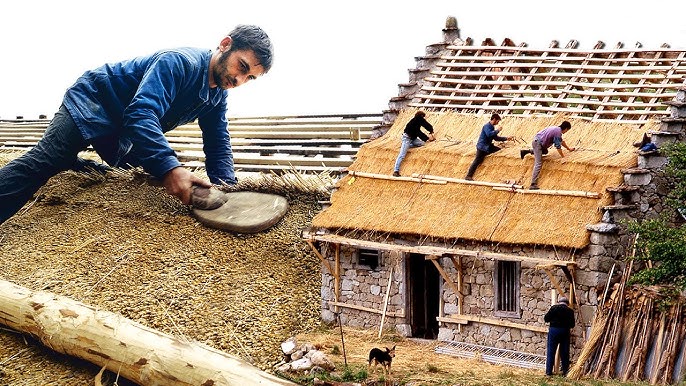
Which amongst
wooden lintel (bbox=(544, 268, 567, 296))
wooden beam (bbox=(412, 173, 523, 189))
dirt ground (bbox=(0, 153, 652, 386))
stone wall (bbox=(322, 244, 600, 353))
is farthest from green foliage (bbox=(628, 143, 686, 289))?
wooden beam (bbox=(412, 173, 523, 189))

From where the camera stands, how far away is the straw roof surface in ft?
88.2

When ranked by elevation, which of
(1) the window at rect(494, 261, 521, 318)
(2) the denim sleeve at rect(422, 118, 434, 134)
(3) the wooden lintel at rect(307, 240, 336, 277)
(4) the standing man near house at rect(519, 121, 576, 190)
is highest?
(2) the denim sleeve at rect(422, 118, 434, 134)

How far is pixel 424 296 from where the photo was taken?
29.1 m

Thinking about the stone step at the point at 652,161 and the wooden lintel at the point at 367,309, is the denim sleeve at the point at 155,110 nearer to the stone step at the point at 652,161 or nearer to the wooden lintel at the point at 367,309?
the wooden lintel at the point at 367,309

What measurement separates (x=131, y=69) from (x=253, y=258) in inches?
209

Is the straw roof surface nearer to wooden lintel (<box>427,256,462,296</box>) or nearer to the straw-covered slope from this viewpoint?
wooden lintel (<box>427,256,462,296</box>)

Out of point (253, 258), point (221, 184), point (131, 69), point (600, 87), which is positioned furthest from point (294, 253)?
point (600, 87)

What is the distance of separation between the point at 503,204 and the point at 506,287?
5.53 ft

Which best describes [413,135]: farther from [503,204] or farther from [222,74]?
[222,74]

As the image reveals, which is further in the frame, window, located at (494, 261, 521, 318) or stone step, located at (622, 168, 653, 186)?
window, located at (494, 261, 521, 318)

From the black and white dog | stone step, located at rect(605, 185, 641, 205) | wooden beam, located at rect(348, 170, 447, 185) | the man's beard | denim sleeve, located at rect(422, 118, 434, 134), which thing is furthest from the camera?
the man's beard

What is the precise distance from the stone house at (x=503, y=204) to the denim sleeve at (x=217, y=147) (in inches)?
154

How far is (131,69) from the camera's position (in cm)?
3161

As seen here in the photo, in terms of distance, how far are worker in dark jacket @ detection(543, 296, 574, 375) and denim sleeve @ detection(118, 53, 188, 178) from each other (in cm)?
944
